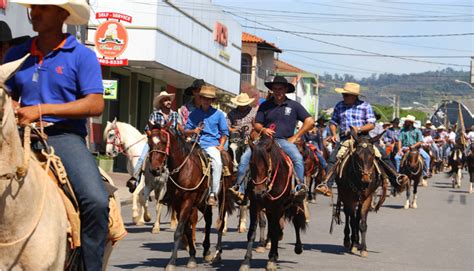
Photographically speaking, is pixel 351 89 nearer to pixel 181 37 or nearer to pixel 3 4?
pixel 3 4

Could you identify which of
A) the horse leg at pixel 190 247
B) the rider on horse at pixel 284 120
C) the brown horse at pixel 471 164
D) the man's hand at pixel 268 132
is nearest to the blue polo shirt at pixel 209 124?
the rider on horse at pixel 284 120

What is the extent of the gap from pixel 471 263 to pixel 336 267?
7.91 ft

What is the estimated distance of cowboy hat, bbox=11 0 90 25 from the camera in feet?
19.1

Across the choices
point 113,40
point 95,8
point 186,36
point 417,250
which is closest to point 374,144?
point 417,250

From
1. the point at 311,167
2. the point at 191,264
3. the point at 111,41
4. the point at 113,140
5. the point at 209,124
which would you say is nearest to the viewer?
the point at 191,264

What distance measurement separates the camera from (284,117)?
13.9 m

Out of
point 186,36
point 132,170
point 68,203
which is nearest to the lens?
point 68,203

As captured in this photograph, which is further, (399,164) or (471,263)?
(399,164)

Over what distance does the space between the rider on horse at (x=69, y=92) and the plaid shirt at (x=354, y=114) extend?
35.5 ft

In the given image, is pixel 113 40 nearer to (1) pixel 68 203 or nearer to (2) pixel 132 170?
(2) pixel 132 170

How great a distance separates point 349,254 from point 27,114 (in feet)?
35.1

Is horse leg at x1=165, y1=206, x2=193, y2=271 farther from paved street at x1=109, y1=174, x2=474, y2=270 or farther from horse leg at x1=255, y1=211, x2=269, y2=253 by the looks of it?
horse leg at x1=255, y1=211, x2=269, y2=253

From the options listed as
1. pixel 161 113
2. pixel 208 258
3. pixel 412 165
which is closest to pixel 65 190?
pixel 208 258

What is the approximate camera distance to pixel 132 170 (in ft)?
62.4
